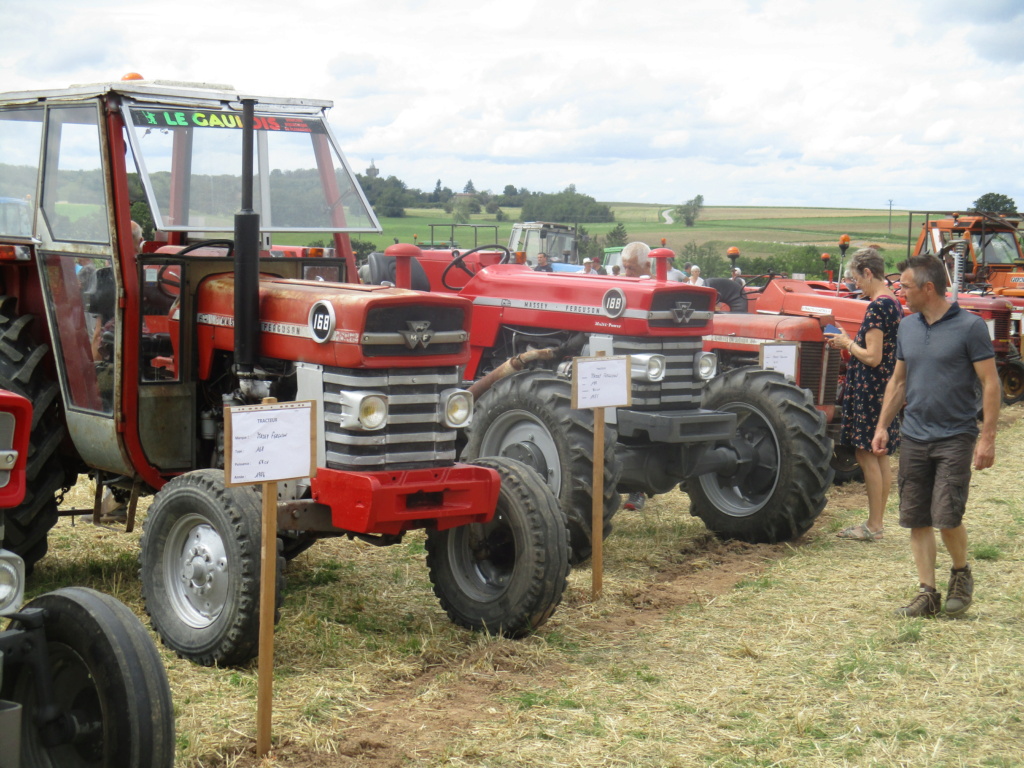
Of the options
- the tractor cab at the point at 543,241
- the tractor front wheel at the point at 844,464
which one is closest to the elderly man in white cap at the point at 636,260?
the tractor front wheel at the point at 844,464

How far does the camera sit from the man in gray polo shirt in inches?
201

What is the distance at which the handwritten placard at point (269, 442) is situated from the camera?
12.2 ft

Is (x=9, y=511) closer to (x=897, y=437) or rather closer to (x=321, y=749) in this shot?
(x=321, y=749)

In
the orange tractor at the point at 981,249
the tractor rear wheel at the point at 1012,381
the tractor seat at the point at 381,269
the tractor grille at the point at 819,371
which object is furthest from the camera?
the orange tractor at the point at 981,249

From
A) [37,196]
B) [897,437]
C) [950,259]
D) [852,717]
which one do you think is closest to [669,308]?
[897,437]

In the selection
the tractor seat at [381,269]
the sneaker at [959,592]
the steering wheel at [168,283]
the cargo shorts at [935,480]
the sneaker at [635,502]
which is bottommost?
the sneaker at [635,502]

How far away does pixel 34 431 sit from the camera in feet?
16.9

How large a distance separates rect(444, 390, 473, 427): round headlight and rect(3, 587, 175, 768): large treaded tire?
185 cm

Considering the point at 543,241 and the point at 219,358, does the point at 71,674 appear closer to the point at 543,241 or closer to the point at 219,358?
the point at 219,358

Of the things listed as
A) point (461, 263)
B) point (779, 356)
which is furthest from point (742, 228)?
point (461, 263)

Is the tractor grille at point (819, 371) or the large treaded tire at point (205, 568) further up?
the tractor grille at point (819, 371)

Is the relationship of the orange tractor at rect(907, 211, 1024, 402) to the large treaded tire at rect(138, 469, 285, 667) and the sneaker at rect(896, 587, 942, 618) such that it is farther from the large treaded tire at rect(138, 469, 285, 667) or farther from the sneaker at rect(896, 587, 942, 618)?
the large treaded tire at rect(138, 469, 285, 667)

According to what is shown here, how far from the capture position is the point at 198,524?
4.38 meters

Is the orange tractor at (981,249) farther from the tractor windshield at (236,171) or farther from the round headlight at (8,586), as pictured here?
the round headlight at (8,586)
